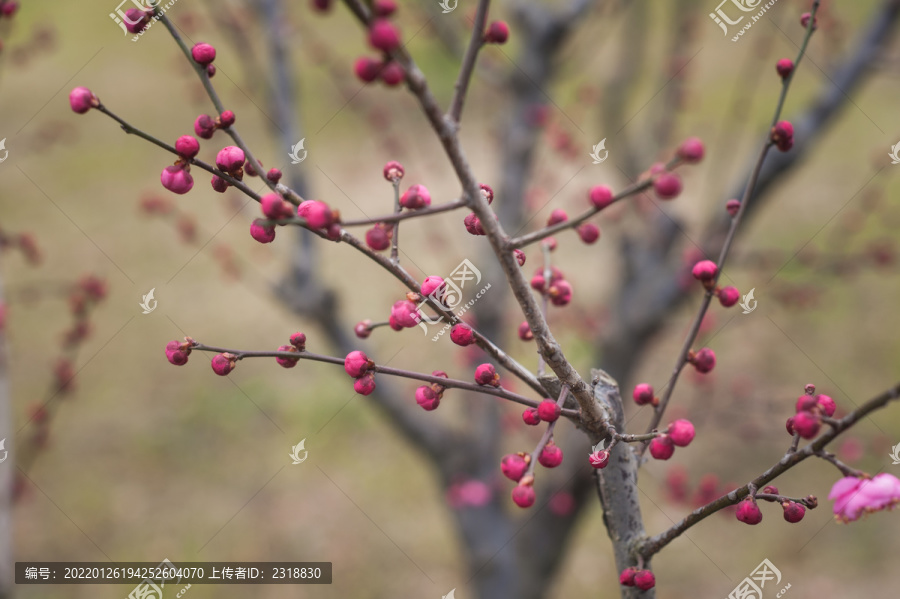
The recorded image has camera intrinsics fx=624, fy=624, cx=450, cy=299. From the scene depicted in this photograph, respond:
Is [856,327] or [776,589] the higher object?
[856,327]

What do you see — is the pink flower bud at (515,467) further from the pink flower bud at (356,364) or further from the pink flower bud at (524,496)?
the pink flower bud at (356,364)

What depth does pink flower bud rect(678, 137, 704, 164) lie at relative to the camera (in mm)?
677

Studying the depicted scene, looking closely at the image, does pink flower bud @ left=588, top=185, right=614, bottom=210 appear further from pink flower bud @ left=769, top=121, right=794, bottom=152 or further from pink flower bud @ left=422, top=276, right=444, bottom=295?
pink flower bud @ left=769, top=121, right=794, bottom=152

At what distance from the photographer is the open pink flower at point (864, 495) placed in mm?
828

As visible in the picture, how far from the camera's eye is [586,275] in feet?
23.7

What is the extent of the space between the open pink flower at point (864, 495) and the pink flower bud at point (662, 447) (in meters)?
0.21

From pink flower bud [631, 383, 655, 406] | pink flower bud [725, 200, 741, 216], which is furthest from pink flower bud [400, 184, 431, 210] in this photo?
pink flower bud [725, 200, 741, 216]

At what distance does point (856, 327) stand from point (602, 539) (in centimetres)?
340

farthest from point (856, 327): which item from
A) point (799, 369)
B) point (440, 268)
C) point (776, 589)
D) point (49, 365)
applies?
point (49, 365)

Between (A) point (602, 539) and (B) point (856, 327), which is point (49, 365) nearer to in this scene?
(A) point (602, 539)

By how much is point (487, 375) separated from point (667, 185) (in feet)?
1.31

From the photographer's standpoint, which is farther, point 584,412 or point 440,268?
point 440,268

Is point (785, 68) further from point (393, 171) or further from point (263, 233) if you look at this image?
point (263, 233)

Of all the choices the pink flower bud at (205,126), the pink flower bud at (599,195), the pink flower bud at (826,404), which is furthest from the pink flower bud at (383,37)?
the pink flower bud at (826,404)
